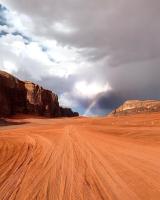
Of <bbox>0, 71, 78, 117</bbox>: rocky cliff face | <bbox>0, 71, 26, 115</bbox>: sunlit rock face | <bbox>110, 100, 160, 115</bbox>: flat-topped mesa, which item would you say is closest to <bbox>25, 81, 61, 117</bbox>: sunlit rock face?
<bbox>0, 71, 78, 117</bbox>: rocky cliff face

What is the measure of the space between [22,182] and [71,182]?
3.75ft

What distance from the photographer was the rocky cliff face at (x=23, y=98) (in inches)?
3425

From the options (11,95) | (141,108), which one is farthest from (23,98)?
(141,108)

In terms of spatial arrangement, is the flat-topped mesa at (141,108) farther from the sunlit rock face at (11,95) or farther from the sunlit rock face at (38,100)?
the sunlit rock face at (11,95)

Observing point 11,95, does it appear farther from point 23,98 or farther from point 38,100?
point 38,100

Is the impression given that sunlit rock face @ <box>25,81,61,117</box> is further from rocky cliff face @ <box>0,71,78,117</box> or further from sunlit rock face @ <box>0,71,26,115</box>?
sunlit rock face @ <box>0,71,26,115</box>

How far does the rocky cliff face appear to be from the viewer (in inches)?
3425

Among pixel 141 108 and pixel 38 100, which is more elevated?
pixel 38 100

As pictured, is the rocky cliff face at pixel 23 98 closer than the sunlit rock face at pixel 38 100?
Yes

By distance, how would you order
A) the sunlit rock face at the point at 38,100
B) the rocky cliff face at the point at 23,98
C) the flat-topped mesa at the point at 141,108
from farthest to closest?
the sunlit rock face at the point at 38,100
the rocky cliff face at the point at 23,98
the flat-topped mesa at the point at 141,108

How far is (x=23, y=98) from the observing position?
94875 mm

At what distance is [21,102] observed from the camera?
93.8 meters

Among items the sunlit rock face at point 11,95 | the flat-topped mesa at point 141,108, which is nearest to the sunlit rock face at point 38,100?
the sunlit rock face at point 11,95

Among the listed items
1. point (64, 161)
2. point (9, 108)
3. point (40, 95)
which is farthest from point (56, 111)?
point (64, 161)
